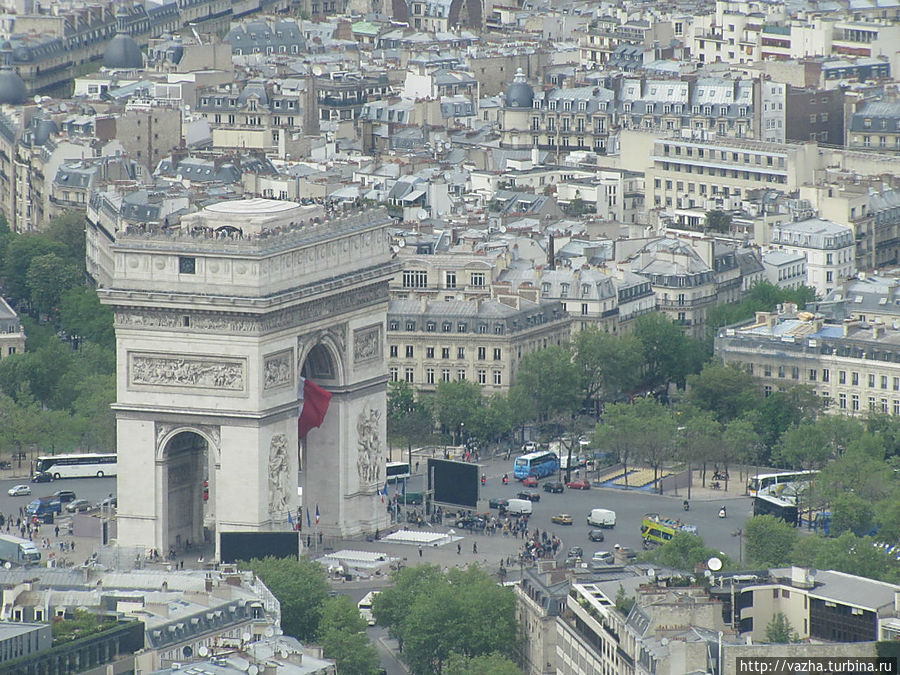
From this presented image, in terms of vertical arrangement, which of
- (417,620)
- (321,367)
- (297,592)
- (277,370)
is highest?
(277,370)

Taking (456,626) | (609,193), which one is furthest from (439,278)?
(456,626)

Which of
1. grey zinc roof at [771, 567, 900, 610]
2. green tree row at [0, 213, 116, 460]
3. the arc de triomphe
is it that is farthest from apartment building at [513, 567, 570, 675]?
green tree row at [0, 213, 116, 460]

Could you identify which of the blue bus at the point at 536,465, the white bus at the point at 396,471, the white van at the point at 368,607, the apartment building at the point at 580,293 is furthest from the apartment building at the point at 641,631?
the apartment building at the point at 580,293

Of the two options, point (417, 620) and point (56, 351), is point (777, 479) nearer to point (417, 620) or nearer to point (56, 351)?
point (417, 620)

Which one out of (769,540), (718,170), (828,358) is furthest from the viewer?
(718,170)

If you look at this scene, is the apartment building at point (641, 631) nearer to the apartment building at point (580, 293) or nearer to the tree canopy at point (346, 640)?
the tree canopy at point (346, 640)
